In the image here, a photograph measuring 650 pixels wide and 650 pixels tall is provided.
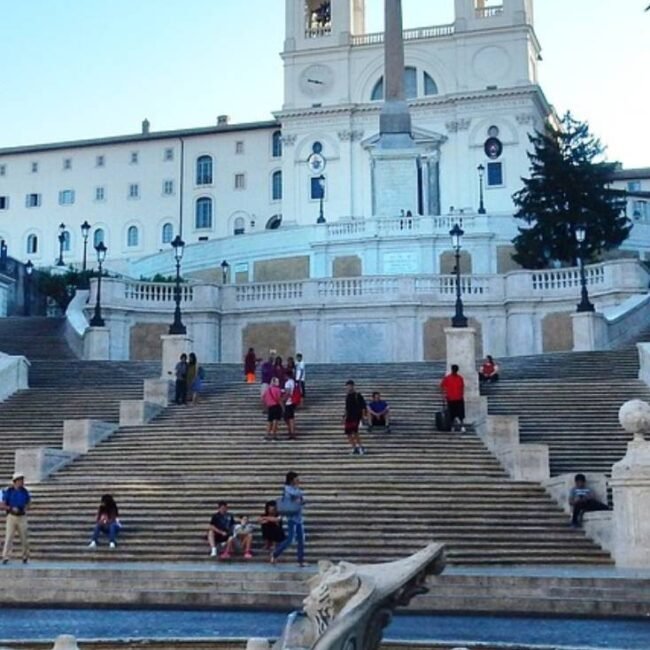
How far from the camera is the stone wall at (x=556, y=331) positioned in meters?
38.0

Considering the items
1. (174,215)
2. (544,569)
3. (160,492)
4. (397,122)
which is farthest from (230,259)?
(544,569)

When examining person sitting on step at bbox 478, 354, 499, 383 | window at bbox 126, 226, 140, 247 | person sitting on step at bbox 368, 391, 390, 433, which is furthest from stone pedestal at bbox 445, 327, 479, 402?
window at bbox 126, 226, 140, 247

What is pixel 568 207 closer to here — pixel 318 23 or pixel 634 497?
pixel 634 497

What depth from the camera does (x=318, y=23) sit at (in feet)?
295

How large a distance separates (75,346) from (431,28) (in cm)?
5608

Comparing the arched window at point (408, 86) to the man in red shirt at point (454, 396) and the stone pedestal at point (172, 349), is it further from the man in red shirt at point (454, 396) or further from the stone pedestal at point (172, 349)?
the man in red shirt at point (454, 396)

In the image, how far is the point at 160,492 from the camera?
19203 mm

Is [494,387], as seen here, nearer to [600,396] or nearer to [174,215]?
[600,396]

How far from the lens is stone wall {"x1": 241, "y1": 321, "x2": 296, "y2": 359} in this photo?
127 feet

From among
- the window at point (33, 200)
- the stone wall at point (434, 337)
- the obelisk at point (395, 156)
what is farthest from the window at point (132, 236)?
the stone wall at point (434, 337)

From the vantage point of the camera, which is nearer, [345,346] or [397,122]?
[345,346]

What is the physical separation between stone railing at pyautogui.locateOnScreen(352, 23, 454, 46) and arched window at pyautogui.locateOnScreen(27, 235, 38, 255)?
31264mm

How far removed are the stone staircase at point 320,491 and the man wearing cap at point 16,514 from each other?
63cm

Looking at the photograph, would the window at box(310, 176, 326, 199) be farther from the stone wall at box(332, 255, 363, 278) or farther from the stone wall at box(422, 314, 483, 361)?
the stone wall at box(422, 314, 483, 361)
